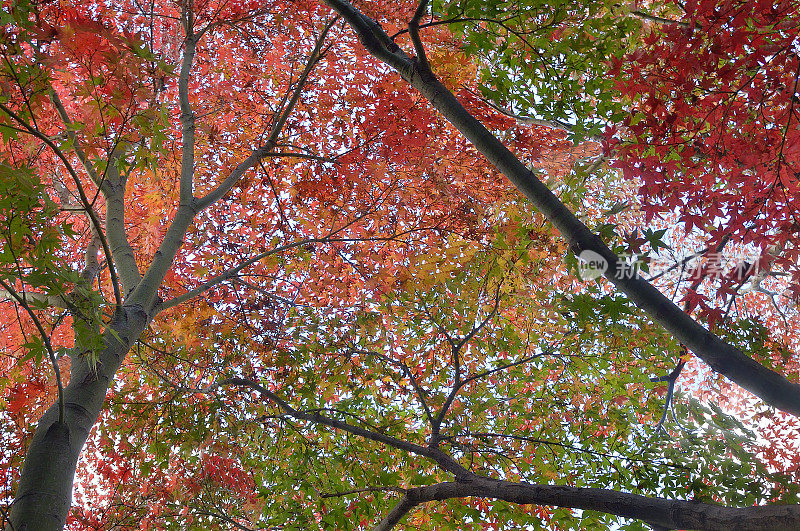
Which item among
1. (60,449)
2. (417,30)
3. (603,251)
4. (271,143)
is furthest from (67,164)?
(271,143)

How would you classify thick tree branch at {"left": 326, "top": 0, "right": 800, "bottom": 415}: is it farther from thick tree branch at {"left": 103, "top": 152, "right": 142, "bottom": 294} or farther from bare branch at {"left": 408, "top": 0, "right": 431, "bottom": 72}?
thick tree branch at {"left": 103, "top": 152, "right": 142, "bottom": 294}

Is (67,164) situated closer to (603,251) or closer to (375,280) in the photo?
(603,251)

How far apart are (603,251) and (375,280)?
12.1 ft

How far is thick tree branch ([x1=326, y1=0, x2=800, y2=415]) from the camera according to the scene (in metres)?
2.01

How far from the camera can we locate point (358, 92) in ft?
19.6

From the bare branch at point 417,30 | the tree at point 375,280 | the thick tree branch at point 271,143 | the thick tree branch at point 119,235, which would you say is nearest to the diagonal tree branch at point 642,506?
the tree at point 375,280

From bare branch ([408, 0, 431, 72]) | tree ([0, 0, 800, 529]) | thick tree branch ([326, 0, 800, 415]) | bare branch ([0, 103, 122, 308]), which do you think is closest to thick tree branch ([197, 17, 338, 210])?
tree ([0, 0, 800, 529])

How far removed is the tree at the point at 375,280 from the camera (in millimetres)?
2646

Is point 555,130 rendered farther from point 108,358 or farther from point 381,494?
point 108,358

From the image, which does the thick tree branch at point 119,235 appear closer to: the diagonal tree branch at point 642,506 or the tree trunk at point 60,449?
the tree trunk at point 60,449

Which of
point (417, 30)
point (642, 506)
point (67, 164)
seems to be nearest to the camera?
point (67, 164)

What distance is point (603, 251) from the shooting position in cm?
229

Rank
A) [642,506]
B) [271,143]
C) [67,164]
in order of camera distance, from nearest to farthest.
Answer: [67,164] → [642,506] → [271,143]

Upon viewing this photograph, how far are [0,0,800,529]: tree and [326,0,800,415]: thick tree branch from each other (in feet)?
0.04
